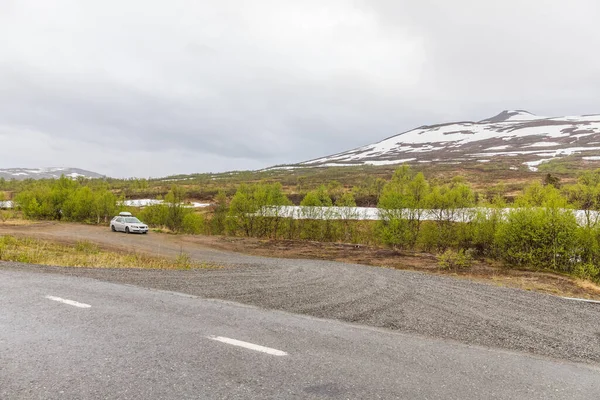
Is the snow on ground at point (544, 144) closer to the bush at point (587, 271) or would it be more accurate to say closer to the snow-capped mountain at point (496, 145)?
the snow-capped mountain at point (496, 145)

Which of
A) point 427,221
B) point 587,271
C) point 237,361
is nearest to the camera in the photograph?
point 237,361

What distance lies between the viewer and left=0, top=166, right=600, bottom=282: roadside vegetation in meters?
19.8

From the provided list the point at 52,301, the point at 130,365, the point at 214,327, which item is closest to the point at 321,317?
the point at 214,327

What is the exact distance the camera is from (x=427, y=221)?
2900 centimetres

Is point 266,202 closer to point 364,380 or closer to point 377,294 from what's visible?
point 377,294

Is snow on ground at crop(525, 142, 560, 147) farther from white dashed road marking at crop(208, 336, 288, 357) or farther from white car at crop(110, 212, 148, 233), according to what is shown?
white dashed road marking at crop(208, 336, 288, 357)

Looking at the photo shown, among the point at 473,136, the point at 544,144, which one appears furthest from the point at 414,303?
the point at 473,136

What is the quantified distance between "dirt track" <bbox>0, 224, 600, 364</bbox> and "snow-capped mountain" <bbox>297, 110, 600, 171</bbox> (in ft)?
301

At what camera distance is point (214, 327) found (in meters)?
6.54

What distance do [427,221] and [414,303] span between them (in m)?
20.5

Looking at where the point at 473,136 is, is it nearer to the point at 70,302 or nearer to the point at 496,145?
the point at 496,145

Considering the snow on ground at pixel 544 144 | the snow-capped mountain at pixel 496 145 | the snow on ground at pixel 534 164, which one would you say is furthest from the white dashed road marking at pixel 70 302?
the snow on ground at pixel 544 144

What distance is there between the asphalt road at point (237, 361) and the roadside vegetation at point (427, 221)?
47.2 feet

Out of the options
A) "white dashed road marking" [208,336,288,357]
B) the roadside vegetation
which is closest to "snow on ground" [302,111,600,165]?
the roadside vegetation
